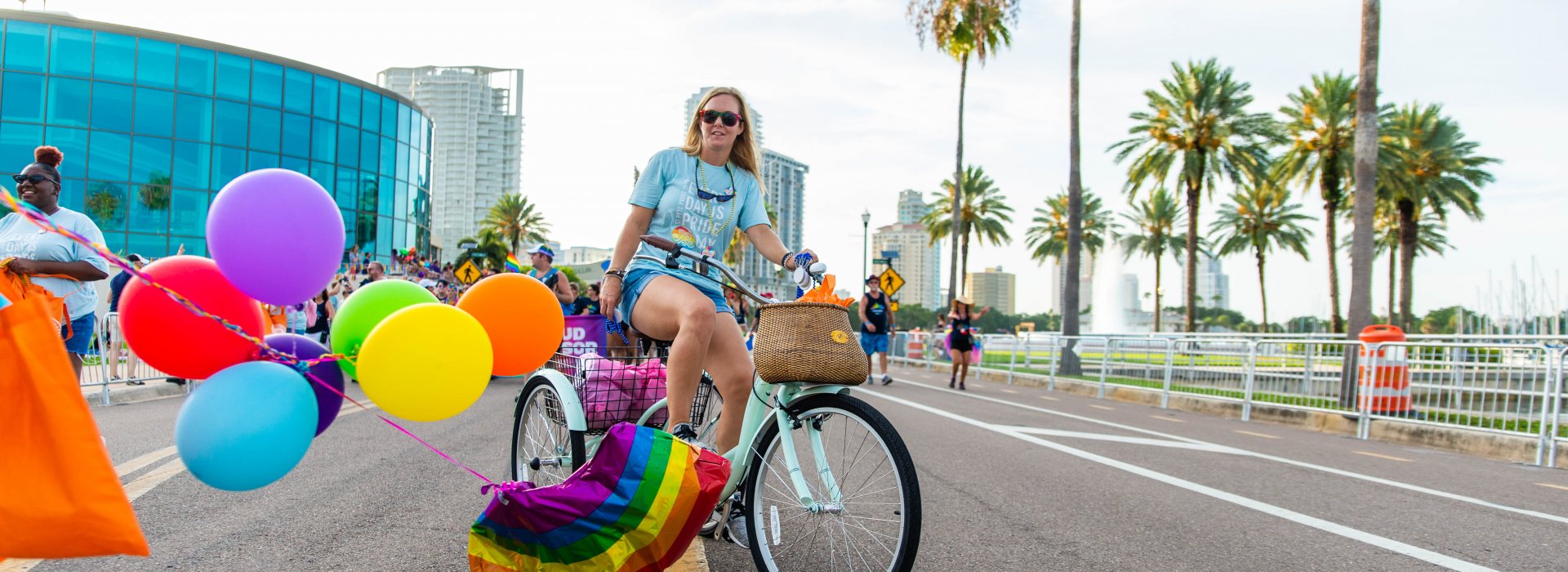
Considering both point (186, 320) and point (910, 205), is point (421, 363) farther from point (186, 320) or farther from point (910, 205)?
point (910, 205)

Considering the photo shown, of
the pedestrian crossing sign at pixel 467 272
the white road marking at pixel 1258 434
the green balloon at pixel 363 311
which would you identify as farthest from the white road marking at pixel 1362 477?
the pedestrian crossing sign at pixel 467 272

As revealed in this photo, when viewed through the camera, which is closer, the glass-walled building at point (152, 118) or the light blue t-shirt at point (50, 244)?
the light blue t-shirt at point (50, 244)

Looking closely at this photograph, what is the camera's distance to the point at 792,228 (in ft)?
364

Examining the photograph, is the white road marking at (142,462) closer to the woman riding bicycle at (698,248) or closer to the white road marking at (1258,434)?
the woman riding bicycle at (698,248)

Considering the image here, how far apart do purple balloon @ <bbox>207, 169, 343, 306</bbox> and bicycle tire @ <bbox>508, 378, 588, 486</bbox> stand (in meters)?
1.21

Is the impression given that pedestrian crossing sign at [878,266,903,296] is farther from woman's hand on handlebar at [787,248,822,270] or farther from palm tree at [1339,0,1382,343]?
woman's hand on handlebar at [787,248,822,270]

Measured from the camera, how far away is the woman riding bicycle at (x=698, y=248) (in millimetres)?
3240

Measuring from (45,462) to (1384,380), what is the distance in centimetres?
1167

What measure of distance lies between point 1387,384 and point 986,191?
3756 centimetres

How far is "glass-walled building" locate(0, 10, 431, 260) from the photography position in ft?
109

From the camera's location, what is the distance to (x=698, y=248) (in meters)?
3.63

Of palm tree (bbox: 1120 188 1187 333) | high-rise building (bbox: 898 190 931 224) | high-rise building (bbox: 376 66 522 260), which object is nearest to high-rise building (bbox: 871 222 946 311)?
high-rise building (bbox: 898 190 931 224)

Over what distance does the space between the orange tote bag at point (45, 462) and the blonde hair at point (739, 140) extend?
2.17 meters

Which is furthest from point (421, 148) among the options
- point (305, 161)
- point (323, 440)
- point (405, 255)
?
point (323, 440)
